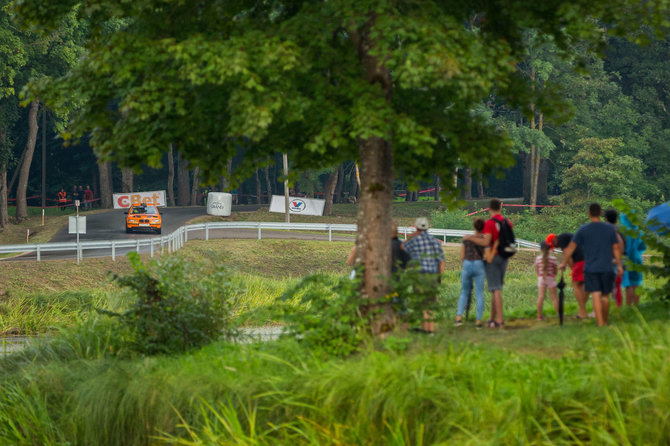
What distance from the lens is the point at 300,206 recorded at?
5103 centimetres

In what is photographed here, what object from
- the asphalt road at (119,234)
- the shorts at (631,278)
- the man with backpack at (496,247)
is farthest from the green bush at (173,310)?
the asphalt road at (119,234)

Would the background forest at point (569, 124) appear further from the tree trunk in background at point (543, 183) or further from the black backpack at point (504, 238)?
the black backpack at point (504, 238)

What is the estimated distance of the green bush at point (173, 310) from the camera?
12.2 m

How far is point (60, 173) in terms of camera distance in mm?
65562

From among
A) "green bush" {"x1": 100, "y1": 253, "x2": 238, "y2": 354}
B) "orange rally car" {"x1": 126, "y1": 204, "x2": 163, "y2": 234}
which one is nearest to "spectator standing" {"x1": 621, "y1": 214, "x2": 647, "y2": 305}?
"green bush" {"x1": 100, "y1": 253, "x2": 238, "y2": 354}

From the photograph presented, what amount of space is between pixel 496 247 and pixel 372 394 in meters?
4.38

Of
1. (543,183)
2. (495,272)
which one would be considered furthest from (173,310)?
(543,183)

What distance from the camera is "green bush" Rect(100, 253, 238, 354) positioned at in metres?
12.2

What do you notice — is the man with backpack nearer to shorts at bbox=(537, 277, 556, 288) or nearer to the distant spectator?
shorts at bbox=(537, 277, 556, 288)

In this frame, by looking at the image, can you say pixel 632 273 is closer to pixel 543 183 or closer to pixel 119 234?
pixel 119 234

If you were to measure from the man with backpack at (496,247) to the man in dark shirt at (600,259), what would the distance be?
121cm

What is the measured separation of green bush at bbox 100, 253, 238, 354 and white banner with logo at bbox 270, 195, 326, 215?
37642 mm

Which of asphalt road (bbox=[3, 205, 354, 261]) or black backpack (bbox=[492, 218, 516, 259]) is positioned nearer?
black backpack (bbox=[492, 218, 516, 259])

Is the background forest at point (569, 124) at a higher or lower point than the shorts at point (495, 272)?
higher
